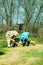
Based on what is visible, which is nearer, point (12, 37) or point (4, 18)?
point (12, 37)

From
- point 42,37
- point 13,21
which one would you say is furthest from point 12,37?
point 13,21

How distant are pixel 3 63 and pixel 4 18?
100 feet

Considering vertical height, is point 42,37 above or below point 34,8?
below

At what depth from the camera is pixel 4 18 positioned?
40812mm

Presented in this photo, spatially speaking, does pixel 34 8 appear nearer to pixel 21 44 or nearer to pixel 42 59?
pixel 21 44

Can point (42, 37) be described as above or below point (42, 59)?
below

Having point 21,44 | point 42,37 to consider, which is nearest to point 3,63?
point 21,44

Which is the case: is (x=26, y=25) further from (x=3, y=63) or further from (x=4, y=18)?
(x=3, y=63)

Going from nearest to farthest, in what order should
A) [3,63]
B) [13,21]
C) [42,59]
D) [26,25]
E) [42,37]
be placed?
[3,63], [42,59], [42,37], [26,25], [13,21]

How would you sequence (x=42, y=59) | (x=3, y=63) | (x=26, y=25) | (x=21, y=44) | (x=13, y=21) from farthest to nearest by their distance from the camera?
(x=13, y=21)
(x=26, y=25)
(x=21, y=44)
(x=42, y=59)
(x=3, y=63)

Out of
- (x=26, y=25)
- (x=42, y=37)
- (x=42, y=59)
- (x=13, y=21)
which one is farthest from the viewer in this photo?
(x=13, y=21)

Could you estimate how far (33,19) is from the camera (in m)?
40.9

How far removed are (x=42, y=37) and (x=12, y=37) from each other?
1274cm

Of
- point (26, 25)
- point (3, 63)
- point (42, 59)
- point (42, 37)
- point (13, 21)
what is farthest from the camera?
point (13, 21)
